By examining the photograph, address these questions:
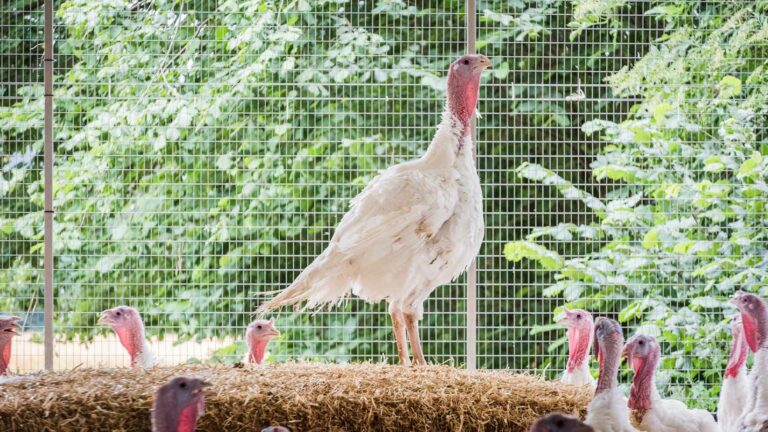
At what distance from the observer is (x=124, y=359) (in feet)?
20.4

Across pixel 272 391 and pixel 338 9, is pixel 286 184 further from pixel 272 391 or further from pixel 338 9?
pixel 272 391

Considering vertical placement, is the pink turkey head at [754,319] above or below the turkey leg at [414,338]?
above

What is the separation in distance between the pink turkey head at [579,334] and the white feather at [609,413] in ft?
5.33

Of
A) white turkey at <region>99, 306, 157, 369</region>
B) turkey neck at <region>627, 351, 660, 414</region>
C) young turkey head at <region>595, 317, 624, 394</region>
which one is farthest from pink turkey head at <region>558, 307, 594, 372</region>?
white turkey at <region>99, 306, 157, 369</region>

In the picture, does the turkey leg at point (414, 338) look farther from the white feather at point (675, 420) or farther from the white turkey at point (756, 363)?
the white turkey at point (756, 363)

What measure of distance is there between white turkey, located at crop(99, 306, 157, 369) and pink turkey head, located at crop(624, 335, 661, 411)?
250 centimetres

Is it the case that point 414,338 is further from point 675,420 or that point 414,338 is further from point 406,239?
point 675,420

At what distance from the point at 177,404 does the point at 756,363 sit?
8.05 ft

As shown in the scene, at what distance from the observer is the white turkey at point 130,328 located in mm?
5332

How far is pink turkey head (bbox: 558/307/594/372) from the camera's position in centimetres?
539

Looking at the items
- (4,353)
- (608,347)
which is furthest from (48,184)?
(608,347)

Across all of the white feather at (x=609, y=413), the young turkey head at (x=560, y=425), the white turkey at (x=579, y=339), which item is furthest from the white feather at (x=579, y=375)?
the young turkey head at (x=560, y=425)

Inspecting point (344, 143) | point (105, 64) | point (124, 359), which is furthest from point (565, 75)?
point (124, 359)

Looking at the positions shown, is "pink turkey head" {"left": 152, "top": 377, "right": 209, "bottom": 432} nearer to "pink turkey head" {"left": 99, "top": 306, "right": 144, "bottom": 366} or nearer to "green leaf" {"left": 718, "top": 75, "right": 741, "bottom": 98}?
"pink turkey head" {"left": 99, "top": 306, "right": 144, "bottom": 366}
